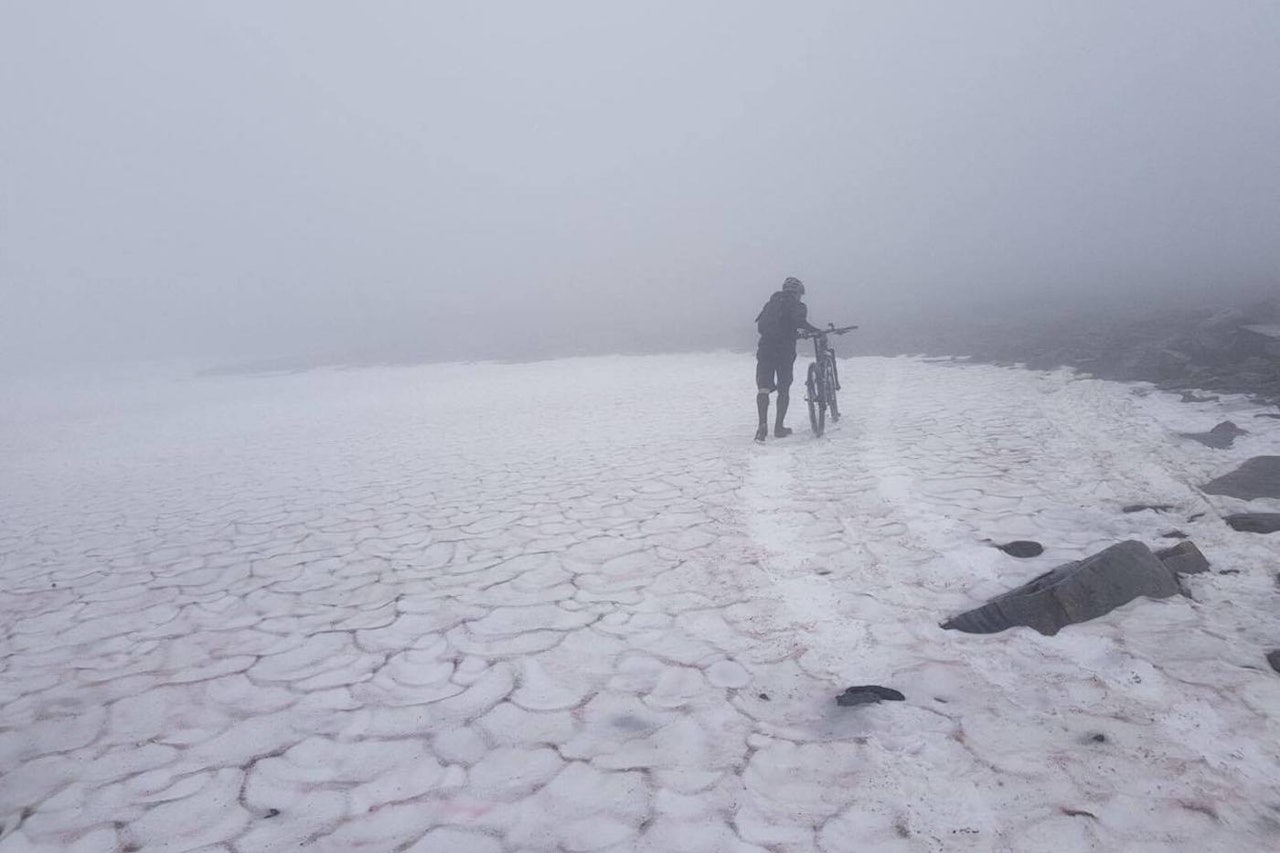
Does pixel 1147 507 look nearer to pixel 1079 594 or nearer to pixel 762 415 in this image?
pixel 1079 594

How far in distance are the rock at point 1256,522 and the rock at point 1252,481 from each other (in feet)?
2.20

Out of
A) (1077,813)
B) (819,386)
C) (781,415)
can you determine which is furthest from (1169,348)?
(1077,813)

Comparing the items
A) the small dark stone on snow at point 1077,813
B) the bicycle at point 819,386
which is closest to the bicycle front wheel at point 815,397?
the bicycle at point 819,386

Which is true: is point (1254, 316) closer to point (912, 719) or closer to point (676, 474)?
point (676, 474)

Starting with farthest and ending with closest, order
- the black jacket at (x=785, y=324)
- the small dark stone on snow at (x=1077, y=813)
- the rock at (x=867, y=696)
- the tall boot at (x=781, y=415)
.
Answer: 1. the tall boot at (x=781, y=415)
2. the black jacket at (x=785, y=324)
3. the rock at (x=867, y=696)
4. the small dark stone on snow at (x=1077, y=813)

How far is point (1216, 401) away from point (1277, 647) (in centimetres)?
712

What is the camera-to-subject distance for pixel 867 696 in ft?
11.1

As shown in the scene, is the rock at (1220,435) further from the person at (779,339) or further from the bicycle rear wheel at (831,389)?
the person at (779,339)

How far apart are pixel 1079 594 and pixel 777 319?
546cm

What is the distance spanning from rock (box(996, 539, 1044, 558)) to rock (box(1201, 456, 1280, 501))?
2.04 meters

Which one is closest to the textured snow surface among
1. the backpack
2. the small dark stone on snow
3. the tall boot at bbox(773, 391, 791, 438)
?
the small dark stone on snow

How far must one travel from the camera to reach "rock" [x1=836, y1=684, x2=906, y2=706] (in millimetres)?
3379

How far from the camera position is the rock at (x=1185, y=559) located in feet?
14.4

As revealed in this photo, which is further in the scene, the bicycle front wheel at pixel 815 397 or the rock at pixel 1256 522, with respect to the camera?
the bicycle front wheel at pixel 815 397
